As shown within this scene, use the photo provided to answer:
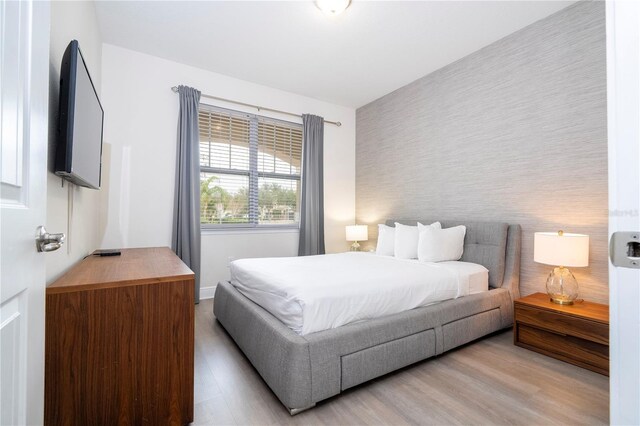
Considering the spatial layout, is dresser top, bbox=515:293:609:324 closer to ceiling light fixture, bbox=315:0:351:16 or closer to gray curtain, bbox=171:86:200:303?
ceiling light fixture, bbox=315:0:351:16

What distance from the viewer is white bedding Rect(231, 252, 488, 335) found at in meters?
1.79

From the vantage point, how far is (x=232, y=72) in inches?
148

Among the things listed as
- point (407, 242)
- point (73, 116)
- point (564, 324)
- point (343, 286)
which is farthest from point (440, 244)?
point (73, 116)

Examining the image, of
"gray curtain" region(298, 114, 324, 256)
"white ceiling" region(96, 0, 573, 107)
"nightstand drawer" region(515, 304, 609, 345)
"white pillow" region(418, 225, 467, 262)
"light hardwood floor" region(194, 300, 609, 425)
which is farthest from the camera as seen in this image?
"gray curtain" region(298, 114, 324, 256)

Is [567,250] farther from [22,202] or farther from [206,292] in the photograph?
[206,292]


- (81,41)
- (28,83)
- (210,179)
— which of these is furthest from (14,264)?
(210,179)

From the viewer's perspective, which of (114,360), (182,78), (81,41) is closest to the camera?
(114,360)

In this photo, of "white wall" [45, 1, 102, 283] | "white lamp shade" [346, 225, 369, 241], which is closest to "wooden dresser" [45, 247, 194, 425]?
"white wall" [45, 1, 102, 283]

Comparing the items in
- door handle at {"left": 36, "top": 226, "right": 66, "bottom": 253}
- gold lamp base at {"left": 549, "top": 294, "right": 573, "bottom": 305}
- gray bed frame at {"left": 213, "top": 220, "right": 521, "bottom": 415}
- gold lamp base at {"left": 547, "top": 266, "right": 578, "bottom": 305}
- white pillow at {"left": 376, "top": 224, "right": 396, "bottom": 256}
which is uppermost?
door handle at {"left": 36, "top": 226, "right": 66, "bottom": 253}

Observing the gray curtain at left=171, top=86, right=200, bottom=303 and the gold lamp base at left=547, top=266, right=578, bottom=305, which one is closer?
the gold lamp base at left=547, top=266, right=578, bottom=305

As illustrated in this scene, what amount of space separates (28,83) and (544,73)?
11.5ft

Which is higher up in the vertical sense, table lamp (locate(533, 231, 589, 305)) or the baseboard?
table lamp (locate(533, 231, 589, 305))

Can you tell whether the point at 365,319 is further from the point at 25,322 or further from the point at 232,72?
the point at 232,72

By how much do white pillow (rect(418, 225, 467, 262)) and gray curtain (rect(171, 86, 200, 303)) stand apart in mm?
2558
